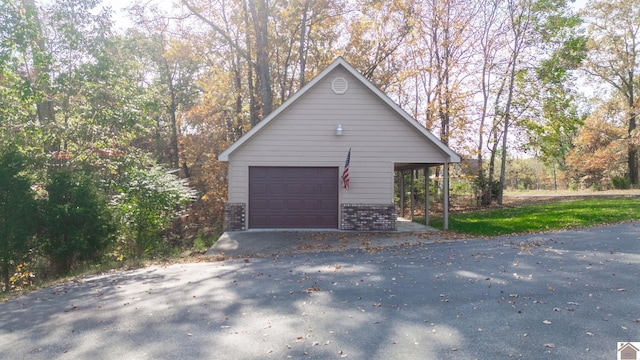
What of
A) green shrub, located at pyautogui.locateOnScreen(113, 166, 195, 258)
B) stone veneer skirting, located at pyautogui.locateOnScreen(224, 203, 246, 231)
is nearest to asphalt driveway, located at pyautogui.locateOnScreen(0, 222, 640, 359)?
green shrub, located at pyautogui.locateOnScreen(113, 166, 195, 258)

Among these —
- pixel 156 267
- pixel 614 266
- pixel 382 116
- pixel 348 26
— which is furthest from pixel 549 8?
pixel 156 267

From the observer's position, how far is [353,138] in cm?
1338

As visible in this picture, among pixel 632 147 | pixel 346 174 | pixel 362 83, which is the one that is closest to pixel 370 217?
pixel 346 174

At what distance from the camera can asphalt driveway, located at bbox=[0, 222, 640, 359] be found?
413 cm

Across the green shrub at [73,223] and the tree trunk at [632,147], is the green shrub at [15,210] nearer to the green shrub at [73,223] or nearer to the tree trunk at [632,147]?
the green shrub at [73,223]

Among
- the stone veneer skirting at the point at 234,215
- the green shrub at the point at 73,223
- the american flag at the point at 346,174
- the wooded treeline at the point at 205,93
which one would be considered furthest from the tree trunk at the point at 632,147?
the green shrub at the point at 73,223

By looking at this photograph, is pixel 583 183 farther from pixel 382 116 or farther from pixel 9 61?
pixel 9 61

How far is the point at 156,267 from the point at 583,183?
121 feet

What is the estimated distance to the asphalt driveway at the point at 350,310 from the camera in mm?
4133

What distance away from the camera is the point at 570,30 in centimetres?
2198

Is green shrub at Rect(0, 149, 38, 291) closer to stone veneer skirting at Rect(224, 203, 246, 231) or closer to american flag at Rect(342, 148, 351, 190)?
stone veneer skirting at Rect(224, 203, 246, 231)

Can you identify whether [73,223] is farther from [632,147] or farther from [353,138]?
[632,147]

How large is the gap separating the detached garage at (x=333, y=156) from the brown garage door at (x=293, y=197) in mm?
32

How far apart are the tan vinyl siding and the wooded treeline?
402 centimetres
